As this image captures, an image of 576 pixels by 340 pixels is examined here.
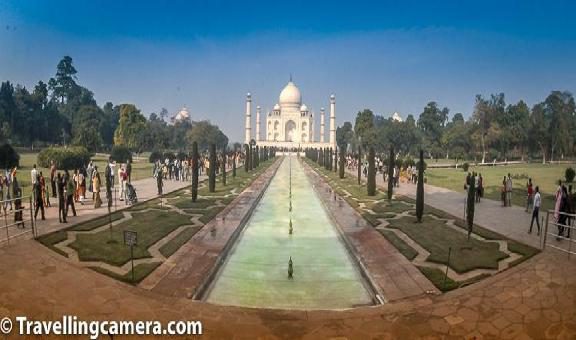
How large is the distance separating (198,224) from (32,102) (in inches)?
1879

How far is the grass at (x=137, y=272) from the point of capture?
674 cm

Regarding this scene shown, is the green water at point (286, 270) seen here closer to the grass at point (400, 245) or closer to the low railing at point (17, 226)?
the grass at point (400, 245)

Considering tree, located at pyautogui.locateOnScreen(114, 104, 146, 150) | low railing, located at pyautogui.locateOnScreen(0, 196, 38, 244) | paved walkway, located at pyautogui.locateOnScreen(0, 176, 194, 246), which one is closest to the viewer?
low railing, located at pyautogui.locateOnScreen(0, 196, 38, 244)

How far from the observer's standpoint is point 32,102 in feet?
164

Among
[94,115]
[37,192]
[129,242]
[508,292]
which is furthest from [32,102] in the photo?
[508,292]

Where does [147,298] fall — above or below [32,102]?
below

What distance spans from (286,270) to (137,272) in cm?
257

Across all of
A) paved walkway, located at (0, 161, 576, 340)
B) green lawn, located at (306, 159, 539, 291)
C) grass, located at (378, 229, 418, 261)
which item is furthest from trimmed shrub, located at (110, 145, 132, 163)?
paved walkway, located at (0, 161, 576, 340)

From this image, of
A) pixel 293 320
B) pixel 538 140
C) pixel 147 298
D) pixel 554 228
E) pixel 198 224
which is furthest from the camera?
pixel 538 140

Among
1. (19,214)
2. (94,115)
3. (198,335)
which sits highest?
(94,115)

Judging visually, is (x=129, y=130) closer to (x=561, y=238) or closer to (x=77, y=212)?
(x=77, y=212)

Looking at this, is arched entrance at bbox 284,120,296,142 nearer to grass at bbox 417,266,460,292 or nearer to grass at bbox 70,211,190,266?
grass at bbox 70,211,190,266

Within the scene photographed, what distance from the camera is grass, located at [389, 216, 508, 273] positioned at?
7.67 meters

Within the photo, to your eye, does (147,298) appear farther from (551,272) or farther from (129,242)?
(551,272)
